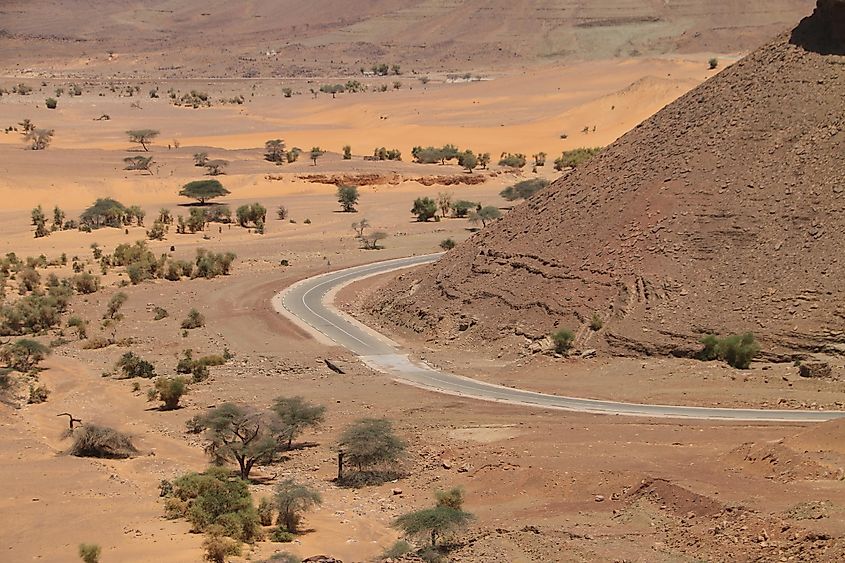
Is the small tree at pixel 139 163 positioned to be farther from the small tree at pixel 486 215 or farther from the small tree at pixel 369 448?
the small tree at pixel 369 448

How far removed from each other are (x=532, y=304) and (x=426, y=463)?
1379cm

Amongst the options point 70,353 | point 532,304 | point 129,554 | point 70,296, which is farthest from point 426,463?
point 70,296

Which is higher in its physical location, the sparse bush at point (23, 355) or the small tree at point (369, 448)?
the small tree at point (369, 448)

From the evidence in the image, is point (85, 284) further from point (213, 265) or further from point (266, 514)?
point (266, 514)

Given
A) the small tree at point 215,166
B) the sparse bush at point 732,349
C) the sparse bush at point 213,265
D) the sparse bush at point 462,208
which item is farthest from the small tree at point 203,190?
the sparse bush at point 732,349

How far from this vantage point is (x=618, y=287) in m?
42.1

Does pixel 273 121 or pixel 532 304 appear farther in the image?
pixel 273 121

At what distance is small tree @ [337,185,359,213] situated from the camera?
82750 mm

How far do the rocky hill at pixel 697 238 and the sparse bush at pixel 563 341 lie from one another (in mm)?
340

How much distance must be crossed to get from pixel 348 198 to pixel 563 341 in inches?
1709

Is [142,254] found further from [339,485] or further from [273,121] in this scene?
[273,121]

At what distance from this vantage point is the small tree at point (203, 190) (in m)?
83.2

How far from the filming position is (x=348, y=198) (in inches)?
3253

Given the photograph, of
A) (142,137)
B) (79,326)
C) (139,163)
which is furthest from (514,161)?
(79,326)
